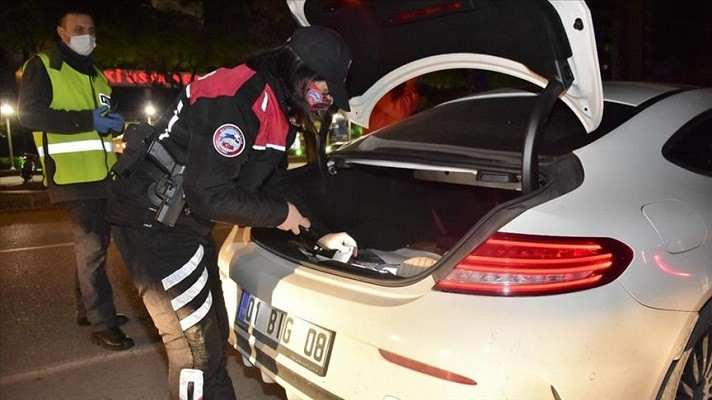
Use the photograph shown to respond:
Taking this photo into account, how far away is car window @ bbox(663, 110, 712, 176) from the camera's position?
235 centimetres

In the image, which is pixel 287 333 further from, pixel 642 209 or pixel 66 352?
pixel 66 352

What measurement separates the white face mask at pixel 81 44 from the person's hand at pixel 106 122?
1.12 ft

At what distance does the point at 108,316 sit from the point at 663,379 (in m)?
2.92

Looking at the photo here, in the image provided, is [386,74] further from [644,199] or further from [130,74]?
[130,74]

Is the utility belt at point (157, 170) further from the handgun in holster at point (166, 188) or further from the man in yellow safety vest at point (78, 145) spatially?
the man in yellow safety vest at point (78, 145)

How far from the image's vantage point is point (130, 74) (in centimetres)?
1869

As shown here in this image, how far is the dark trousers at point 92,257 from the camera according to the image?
360 cm

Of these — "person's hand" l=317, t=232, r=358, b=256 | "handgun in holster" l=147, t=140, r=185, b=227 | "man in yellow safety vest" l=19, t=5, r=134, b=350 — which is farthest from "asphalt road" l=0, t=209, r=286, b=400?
"handgun in holster" l=147, t=140, r=185, b=227

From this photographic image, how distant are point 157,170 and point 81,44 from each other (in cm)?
181

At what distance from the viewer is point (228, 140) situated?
2.00 metres

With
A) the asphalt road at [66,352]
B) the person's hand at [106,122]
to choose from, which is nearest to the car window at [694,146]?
the asphalt road at [66,352]

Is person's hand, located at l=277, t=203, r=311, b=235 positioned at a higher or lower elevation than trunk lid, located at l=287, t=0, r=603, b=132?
lower

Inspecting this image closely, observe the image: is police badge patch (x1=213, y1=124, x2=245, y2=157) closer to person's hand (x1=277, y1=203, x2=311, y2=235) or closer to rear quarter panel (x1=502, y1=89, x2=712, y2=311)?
person's hand (x1=277, y1=203, x2=311, y2=235)

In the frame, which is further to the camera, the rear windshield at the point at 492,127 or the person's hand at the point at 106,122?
the person's hand at the point at 106,122
